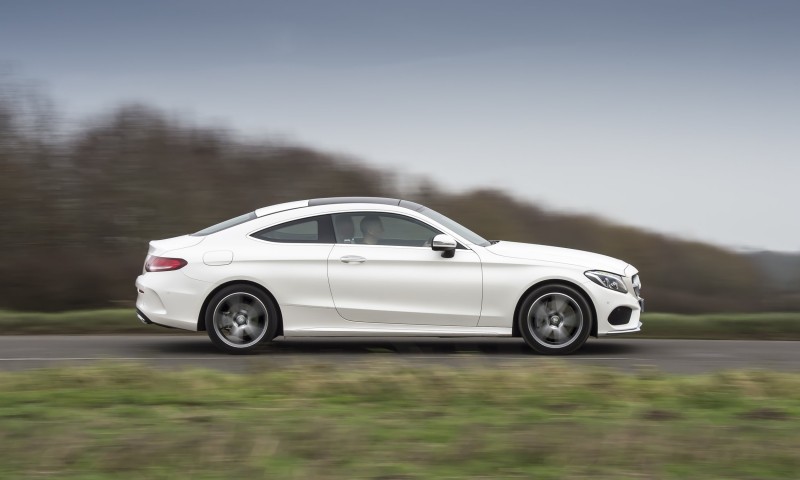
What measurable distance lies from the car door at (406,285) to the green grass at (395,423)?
77.5 inches

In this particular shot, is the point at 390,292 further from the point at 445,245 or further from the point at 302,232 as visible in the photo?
the point at 302,232

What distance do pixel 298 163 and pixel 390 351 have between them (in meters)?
9.42

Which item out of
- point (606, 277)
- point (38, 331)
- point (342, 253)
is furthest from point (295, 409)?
point (38, 331)

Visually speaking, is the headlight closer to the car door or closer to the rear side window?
the car door

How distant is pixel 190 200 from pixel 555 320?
10581mm

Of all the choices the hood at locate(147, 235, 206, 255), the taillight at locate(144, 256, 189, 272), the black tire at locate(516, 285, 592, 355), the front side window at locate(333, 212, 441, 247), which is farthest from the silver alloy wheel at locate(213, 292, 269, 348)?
the black tire at locate(516, 285, 592, 355)

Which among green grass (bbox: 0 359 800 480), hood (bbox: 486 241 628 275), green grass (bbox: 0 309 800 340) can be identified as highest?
hood (bbox: 486 241 628 275)

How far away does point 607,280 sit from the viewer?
413 inches

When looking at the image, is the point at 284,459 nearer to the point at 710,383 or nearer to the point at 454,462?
the point at 454,462

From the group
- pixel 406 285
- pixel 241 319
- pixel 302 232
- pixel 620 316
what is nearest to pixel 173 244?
pixel 241 319

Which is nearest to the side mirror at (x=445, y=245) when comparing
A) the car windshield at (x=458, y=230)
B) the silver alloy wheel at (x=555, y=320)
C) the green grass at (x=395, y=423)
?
the car windshield at (x=458, y=230)

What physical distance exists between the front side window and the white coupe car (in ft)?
0.16

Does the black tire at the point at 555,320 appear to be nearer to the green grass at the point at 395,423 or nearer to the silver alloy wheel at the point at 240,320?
the green grass at the point at 395,423

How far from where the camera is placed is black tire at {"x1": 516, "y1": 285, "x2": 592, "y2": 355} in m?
10.4
